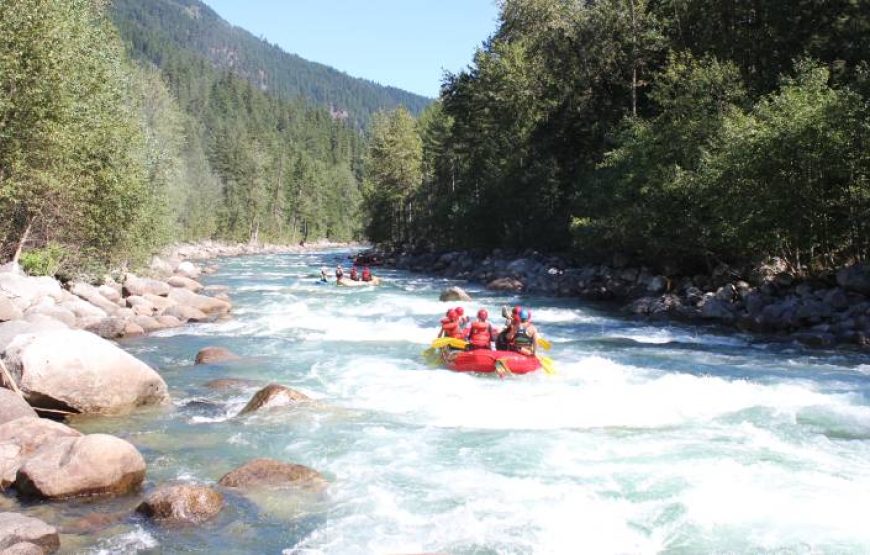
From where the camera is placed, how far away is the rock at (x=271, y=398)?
1055 cm

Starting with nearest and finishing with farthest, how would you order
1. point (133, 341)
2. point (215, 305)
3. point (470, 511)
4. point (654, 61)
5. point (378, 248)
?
point (470, 511)
point (133, 341)
point (215, 305)
point (654, 61)
point (378, 248)

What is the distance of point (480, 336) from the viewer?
14289mm

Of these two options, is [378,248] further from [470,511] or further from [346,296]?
[470,511]

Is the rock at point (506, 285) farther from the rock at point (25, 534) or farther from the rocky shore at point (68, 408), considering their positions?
the rock at point (25, 534)

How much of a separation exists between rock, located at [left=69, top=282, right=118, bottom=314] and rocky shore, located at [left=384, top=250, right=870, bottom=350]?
15551mm

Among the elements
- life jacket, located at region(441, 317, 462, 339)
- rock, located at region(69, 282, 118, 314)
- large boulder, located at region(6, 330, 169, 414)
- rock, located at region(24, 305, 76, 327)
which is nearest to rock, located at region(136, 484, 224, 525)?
large boulder, located at region(6, 330, 169, 414)

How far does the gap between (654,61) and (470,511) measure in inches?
1128

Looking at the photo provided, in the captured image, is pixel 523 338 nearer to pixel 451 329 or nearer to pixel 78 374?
pixel 451 329

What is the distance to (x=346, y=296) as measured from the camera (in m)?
27.7

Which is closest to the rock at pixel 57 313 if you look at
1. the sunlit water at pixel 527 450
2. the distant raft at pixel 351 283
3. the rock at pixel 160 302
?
the sunlit water at pixel 527 450

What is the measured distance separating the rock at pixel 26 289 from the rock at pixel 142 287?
424cm

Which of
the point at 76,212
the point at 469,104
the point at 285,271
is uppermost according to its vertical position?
the point at 469,104

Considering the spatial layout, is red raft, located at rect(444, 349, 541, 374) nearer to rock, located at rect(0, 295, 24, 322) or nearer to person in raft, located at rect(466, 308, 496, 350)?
person in raft, located at rect(466, 308, 496, 350)

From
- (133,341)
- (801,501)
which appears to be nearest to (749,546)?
(801,501)
